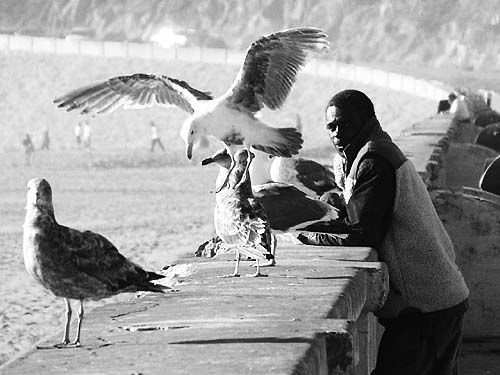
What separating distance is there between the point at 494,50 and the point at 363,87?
1501 inches

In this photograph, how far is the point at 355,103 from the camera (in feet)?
21.1

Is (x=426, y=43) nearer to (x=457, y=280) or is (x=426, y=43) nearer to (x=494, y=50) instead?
(x=494, y=50)

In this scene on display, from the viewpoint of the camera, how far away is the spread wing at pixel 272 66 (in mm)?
9164

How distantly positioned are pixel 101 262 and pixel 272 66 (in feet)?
15.1

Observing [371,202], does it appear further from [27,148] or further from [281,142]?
[27,148]

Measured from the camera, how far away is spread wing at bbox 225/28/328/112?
916 cm

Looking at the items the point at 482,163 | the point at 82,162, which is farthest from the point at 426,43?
the point at 482,163

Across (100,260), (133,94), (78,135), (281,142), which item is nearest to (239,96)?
(281,142)

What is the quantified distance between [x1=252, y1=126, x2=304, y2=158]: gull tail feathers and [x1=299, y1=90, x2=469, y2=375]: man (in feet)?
7.04

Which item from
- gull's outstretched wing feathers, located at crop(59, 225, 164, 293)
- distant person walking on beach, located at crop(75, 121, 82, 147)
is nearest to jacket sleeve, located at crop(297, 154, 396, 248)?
gull's outstretched wing feathers, located at crop(59, 225, 164, 293)

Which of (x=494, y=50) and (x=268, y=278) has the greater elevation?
(x=268, y=278)

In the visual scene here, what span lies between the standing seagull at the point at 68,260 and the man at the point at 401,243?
5.27ft

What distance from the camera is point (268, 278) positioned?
601 centimetres

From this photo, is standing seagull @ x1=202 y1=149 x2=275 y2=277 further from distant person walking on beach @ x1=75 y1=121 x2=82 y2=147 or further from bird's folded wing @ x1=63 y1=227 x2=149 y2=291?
distant person walking on beach @ x1=75 y1=121 x2=82 y2=147
